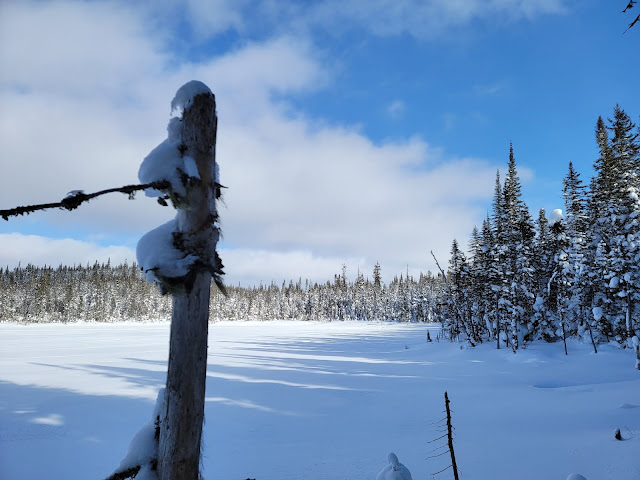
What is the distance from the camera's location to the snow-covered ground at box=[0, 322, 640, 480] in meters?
7.21

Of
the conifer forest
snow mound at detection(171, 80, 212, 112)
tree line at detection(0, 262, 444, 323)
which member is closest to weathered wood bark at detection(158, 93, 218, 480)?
snow mound at detection(171, 80, 212, 112)

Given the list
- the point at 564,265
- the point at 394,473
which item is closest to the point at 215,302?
the point at 564,265

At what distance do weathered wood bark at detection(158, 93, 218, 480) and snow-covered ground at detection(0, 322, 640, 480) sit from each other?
5795 mm

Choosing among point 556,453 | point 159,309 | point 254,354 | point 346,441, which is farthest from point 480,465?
point 159,309

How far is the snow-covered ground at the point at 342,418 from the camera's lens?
7207 millimetres

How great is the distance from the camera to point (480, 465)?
23.9 feet

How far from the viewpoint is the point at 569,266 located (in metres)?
26.7

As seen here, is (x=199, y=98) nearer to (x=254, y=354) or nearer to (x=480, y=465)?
(x=480, y=465)

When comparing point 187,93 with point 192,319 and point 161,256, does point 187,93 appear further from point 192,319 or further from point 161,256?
point 192,319

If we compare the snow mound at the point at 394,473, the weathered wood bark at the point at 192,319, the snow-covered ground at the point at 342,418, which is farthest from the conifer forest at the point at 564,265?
the weathered wood bark at the point at 192,319

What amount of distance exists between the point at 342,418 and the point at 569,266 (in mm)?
25002

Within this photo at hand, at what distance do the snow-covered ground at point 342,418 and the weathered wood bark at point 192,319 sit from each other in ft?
19.0

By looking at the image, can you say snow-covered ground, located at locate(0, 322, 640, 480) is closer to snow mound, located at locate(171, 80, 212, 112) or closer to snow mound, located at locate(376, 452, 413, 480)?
snow mound, located at locate(376, 452, 413, 480)

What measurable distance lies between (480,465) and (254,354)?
67.4ft
